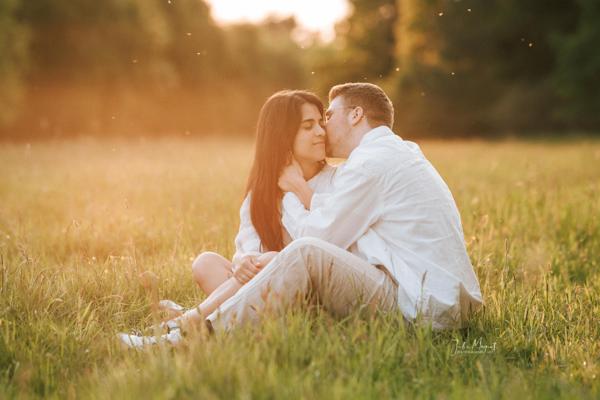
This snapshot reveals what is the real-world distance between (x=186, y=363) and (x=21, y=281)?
169 cm

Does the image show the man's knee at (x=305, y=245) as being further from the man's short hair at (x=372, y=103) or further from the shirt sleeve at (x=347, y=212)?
the man's short hair at (x=372, y=103)

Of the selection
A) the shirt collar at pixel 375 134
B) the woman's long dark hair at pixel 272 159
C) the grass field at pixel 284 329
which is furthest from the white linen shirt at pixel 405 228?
the woman's long dark hair at pixel 272 159

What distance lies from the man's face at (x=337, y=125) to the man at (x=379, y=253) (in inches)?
13.8

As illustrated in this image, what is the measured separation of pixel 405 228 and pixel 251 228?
1.18 m

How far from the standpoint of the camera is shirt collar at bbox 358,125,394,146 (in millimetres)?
3768

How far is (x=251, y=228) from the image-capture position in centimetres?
423

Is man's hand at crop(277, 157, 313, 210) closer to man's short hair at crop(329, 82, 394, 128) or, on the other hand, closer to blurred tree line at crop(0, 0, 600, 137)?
man's short hair at crop(329, 82, 394, 128)

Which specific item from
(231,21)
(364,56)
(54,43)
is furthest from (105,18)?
(231,21)

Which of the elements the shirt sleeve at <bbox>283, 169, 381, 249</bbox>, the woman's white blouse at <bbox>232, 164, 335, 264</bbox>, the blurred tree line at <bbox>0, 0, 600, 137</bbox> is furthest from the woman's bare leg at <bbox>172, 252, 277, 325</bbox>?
the blurred tree line at <bbox>0, 0, 600, 137</bbox>

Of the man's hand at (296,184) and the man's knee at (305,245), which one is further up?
the man's hand at (296,184)

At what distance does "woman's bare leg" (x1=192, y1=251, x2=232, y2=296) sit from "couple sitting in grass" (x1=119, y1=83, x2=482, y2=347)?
0.24 m

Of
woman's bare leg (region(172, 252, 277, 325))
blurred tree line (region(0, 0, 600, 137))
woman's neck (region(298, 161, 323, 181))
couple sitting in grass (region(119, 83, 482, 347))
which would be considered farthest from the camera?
blurred tree line (region(0, 0, 600, 137))

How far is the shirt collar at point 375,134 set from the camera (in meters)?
3.77

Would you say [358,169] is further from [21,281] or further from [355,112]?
[21,281]
